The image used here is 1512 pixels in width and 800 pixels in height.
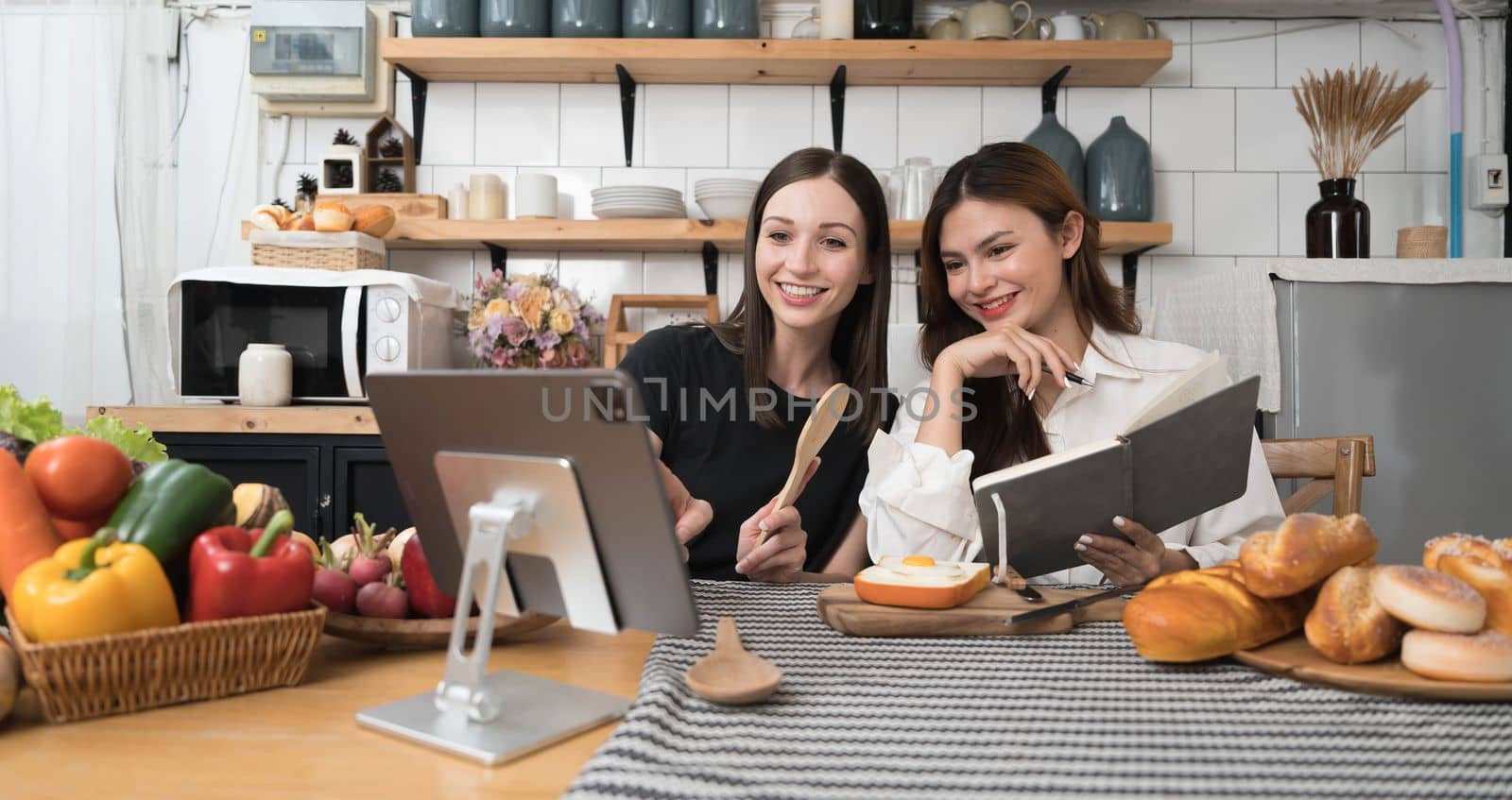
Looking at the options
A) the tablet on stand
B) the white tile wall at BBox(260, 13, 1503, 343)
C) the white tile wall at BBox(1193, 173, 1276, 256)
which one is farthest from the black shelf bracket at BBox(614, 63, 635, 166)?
the tablet on stand

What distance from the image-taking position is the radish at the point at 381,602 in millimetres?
738

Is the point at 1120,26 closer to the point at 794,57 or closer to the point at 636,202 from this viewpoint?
the point at 794,57

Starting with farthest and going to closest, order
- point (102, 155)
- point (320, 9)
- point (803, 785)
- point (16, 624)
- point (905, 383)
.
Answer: point (320, 9)
point (102, 155)
point (905, 383)
point (16, 624)
point (803, 785)

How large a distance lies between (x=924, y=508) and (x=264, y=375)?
163 cm

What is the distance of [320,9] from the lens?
2.64m

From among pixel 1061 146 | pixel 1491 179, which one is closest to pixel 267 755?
pixel 1061 146

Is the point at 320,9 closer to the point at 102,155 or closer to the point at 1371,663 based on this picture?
the point at 102,155

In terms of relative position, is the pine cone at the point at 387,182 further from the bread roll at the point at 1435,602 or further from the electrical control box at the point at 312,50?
the bread roll at the point at 1435,602

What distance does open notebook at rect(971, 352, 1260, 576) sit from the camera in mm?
843

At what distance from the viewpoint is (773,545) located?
1065 millimetres

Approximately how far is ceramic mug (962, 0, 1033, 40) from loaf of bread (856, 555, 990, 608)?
1941 mm

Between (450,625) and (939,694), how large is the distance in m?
0.36

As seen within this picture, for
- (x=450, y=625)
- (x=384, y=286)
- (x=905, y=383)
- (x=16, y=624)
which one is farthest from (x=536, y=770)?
(x=384, y=286)

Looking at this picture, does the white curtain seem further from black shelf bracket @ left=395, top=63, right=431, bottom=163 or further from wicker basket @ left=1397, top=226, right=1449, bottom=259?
wicker basket @ left=1397, top=226, right=1449, bottom=259
